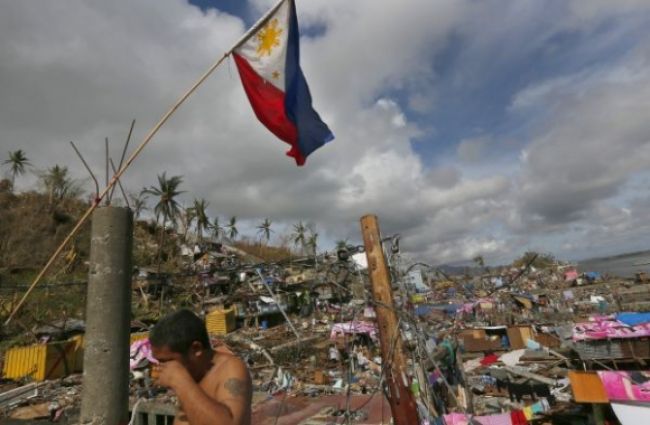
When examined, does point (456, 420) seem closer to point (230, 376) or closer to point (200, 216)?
point (230, 376)

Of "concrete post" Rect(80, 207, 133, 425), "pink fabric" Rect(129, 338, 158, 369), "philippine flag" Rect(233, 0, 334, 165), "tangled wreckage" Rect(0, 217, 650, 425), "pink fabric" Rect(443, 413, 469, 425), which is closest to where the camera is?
"concrete post" Rect(80, 207, 133, 425)

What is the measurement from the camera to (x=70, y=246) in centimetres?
3831

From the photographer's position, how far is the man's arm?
1851mm

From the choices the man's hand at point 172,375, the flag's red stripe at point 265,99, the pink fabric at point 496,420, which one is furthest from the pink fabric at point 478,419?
the man's hand at point 172,375

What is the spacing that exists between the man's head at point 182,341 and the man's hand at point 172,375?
7 cm

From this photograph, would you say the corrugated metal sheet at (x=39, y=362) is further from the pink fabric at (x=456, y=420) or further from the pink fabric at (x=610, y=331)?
the pink fabric at (x=610, y=331)

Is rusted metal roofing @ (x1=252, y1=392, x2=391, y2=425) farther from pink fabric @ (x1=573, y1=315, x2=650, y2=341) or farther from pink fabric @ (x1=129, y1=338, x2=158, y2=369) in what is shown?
pink fabric @ (x1=129, y1=338, x2=158, y2=369)

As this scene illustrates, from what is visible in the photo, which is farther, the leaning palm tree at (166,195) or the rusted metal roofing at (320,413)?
the leaning palm tree at (166,195)

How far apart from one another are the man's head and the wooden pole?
303cm

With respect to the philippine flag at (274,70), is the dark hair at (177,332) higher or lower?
lower

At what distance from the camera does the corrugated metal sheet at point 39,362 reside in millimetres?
16531

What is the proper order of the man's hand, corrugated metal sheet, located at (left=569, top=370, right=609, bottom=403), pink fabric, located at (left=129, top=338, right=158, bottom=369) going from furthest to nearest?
pink fabric, located at (left=129, top=338, right=158, bottom=369) < corrugated metal sheet, located at (left=569, top=370, right=609, bottom=403) < the man's hand

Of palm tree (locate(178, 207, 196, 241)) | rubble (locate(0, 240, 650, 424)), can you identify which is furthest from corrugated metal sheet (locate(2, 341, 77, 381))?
palm tree (locate(178, 207, 196, 241))

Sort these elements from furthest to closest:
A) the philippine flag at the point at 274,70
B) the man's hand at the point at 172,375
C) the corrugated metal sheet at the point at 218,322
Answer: the corrugated metal sheet at the point at 218,322
the philippine flag at the point at 274,70
the man's hand at the point at 172,375
